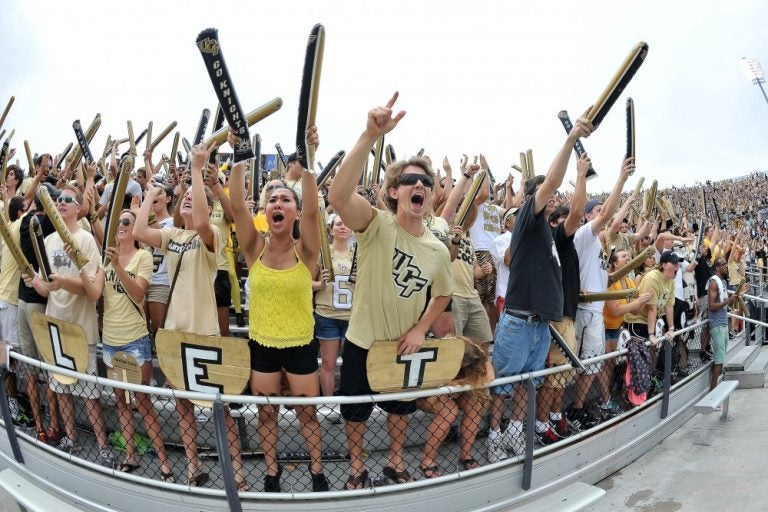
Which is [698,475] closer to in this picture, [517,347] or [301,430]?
[517,347]

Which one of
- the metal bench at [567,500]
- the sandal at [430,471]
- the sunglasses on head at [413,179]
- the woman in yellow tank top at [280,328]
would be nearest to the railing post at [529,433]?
the metal bench at [567,500]

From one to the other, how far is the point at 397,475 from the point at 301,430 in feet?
2.16

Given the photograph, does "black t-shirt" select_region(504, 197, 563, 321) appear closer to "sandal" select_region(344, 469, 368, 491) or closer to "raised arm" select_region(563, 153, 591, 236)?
"raised arm" select_region(563, 153, 591, 236)

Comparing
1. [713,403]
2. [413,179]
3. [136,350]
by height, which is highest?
[413,179]

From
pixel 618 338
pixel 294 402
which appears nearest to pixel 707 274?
pixel 618 338

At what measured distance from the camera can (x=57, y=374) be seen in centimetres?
376

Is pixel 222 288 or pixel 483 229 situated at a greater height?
pixel 483 229

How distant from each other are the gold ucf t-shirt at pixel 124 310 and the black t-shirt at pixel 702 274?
8.24 meters

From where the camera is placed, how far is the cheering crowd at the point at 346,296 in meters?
3.25

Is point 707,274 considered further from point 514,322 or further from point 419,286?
point 419,286

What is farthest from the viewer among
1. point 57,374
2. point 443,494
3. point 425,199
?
point 57,374

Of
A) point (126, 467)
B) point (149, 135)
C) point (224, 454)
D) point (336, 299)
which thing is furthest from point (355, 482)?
point (149, 135)

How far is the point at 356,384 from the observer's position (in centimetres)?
330

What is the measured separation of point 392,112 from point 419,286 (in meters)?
1.12
